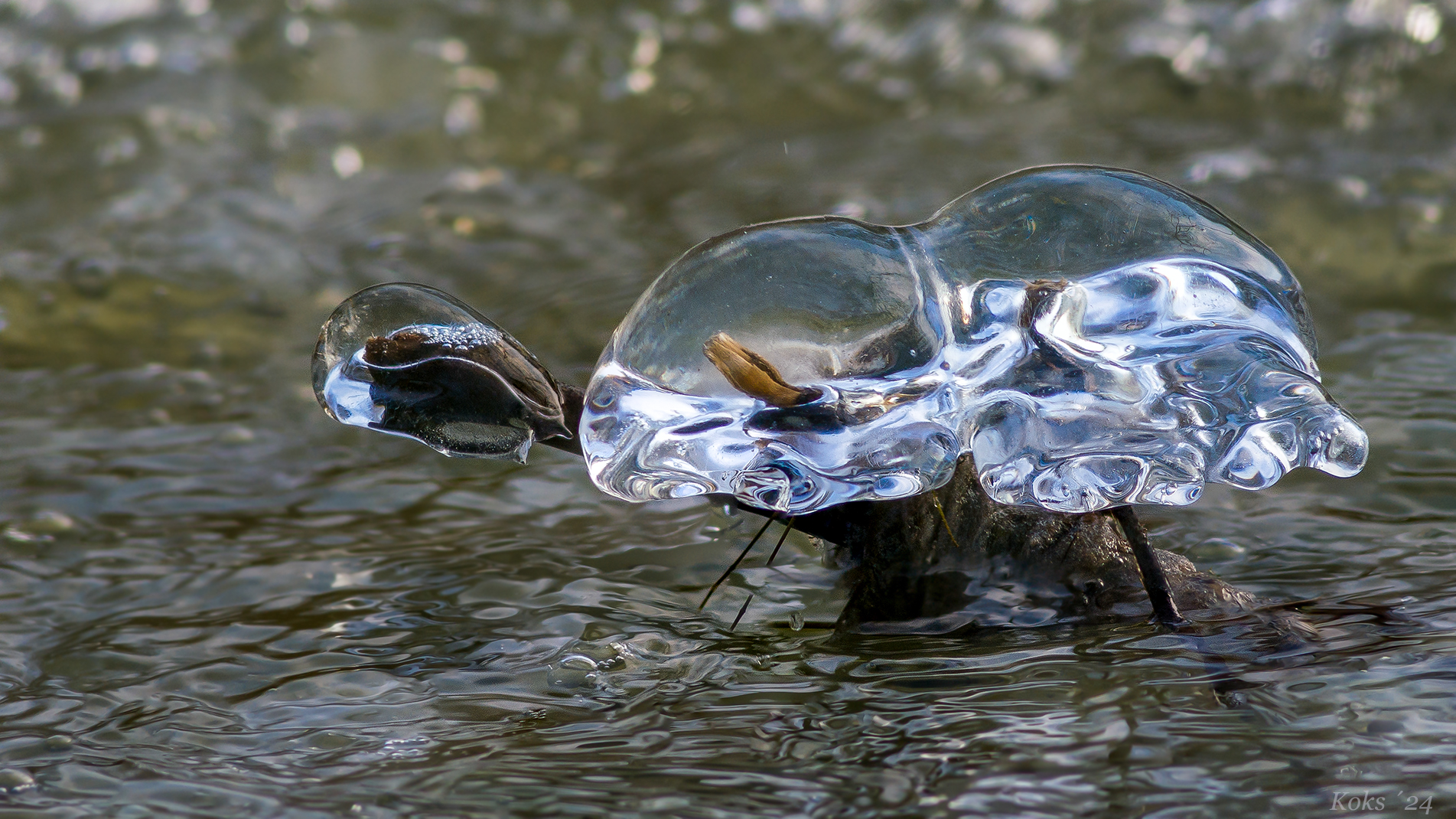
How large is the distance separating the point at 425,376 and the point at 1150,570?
1032 millimetres

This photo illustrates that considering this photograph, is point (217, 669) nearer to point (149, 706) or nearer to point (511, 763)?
point (149, 706)

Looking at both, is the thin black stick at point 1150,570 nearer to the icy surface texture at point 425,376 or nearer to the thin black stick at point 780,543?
the thin black stick at point 780,543

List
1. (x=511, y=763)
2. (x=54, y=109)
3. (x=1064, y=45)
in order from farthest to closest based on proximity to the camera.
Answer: (x=1064, y=45) < (x=54, y=109) < (x=511, y=763)

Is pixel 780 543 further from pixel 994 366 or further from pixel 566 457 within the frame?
pixel 566 457

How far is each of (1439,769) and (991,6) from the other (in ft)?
15.1

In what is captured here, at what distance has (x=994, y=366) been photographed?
1.84 meters

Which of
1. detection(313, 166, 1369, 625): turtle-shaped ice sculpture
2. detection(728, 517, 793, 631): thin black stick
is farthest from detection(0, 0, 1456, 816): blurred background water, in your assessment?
detection(313, 166, 1369, 625): turtle-shaped ice sculpture

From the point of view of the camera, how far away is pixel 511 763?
62.8 inches

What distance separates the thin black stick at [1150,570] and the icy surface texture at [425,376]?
821mm

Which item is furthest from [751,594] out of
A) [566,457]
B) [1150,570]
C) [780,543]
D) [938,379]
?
[566,457]

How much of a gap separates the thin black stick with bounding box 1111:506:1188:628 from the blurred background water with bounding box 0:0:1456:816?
0.04 metres

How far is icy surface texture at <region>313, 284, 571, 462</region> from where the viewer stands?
1.81 m

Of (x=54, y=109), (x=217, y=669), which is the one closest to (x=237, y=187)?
(x=54, y=109)

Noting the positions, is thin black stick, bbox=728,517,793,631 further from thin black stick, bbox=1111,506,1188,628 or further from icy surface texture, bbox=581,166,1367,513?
thin black stick, bbox=1111,506,1188,628
